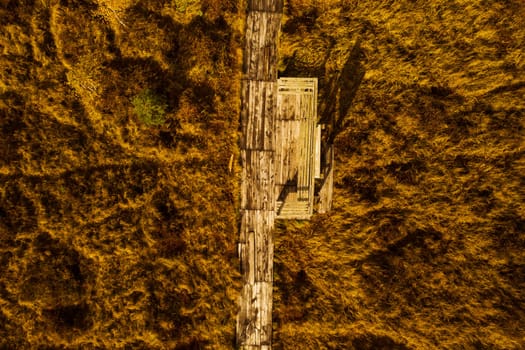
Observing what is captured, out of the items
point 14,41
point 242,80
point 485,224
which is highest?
point 14,41

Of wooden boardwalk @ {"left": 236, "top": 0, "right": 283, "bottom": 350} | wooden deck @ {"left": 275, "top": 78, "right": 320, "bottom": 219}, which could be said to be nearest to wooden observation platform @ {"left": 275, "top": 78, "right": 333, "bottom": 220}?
wooden deck @ {"left": 275, "top": 78, "right": 320, "bottom": 219}

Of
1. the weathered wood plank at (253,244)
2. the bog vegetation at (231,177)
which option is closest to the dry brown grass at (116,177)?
the bog vegetation at (231,177)

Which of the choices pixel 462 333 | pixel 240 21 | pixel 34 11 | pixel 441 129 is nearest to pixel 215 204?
pixel 240 21

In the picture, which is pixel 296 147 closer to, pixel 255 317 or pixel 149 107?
pixel 149 107

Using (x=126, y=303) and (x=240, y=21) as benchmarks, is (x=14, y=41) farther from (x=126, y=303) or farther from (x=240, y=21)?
(x=126, y=303)

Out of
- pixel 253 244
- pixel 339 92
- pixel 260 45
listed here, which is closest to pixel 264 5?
pixel 260 45
